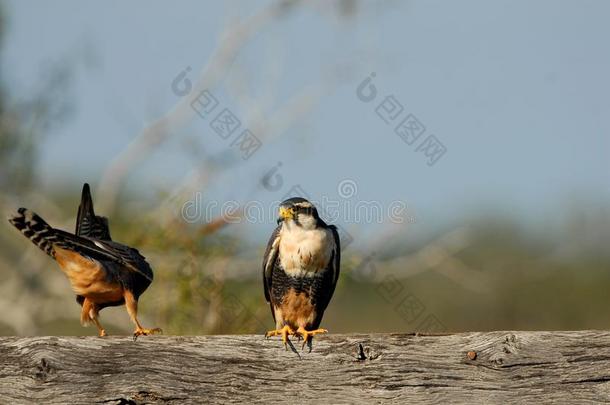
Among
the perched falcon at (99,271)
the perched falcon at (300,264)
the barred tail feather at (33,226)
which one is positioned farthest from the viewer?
the perched falcon at (300,264)

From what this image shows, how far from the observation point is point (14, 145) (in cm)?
1553

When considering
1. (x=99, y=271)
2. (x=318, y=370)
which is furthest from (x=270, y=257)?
(x=318, y=370)

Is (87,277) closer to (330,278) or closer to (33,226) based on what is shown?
(33,226)

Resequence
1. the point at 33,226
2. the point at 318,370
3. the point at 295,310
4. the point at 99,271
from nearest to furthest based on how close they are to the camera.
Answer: the point at 318,370
the point at 33,226
the point at 99,271
the point at 295,310

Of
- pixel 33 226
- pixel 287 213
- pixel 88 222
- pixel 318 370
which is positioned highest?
pixel 88 222

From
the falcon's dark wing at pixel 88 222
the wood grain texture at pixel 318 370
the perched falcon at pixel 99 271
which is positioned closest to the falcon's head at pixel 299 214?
the perched falcon at pixel 99 271

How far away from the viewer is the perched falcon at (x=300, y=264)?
18.9 feet

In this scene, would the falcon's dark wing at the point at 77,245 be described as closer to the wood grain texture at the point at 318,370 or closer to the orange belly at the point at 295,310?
the orange belly at the point at 295,310

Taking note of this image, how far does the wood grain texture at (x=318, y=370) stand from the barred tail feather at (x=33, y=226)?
1.28 meters

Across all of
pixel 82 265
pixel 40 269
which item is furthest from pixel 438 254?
pixel 82 265

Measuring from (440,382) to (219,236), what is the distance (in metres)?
4.91

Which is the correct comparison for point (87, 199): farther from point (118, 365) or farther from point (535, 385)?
point (535, 385)

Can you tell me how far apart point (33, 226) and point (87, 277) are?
1291mm

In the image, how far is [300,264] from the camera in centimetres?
578
